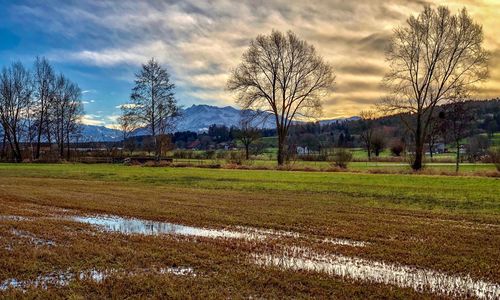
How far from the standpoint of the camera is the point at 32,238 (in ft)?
34.4

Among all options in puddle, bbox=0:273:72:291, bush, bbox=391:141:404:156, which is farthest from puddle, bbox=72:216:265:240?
bush, bbox=391:141:404:156

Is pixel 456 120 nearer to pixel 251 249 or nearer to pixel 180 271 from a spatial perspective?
pixel 251 249

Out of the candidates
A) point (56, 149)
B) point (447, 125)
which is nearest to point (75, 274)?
point (447, 125)

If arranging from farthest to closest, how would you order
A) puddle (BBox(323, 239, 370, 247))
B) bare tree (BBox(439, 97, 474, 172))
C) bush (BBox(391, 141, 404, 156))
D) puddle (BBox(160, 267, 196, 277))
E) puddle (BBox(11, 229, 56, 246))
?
bush (BBox(391, 141, 404, 156)) < bare tree (BBox(439, 97, 474, 172)) < puddle (BBox(323, 239, 370, 247)) < puddle (BBox(11, 229, 56, 246)) < puddle (BBox(160, 267, 196, 277))

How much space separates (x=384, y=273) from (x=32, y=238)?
8.64 meters

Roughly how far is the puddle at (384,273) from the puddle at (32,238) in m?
5.21

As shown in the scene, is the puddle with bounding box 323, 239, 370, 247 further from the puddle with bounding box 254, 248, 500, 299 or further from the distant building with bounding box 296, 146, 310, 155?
the distant building with bounding box 296, 146, 310, 155

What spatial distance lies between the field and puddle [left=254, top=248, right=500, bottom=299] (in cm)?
2

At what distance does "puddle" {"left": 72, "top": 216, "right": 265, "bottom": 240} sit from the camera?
11.4 metres

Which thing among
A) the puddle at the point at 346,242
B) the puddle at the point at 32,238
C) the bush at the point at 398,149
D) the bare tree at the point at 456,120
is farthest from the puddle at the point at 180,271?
the bush at the point at 398,149

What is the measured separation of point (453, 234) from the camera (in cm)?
1142

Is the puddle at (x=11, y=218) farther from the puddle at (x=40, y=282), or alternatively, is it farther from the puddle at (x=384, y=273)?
the puddle at (x=384, y=273)

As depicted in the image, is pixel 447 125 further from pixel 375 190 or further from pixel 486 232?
pixel 486 232

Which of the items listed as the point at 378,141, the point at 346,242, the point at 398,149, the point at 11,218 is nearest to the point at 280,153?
the point at 11,218
